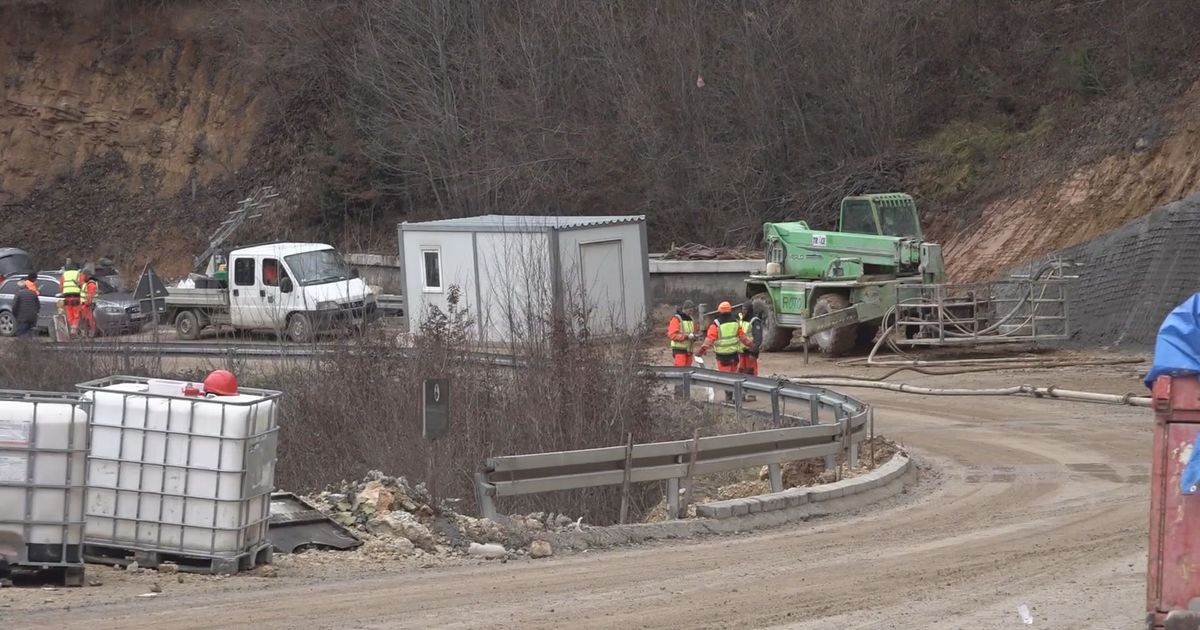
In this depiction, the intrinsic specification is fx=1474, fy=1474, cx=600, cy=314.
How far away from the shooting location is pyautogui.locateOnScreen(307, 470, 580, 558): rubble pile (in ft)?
36.9

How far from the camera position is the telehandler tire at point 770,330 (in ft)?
98.0

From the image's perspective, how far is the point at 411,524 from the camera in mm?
11438

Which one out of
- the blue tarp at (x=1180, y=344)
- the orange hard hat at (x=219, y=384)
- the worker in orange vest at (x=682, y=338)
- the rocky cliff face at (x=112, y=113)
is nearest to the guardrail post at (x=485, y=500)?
the orange hard hat at (x=219, y=384)

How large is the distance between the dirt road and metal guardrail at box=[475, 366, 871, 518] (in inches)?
38.7

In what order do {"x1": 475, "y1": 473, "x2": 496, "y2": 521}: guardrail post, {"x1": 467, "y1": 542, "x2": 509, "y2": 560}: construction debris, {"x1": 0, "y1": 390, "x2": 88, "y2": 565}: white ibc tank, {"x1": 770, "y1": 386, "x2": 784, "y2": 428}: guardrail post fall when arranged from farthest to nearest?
{"x1": 770, "y1": 386, "x2": 784, "y2": 428}: guardrail post, {"x1": 475, "y1": 473, "x2": 496, "y2": 521}: guardrail post, {"x1": 467, "y1": 542, "x2": 509, "y2": 560}: construction debris, {"x1": 0, "y1": 390, "x2": 88, "y2": 565}: white ibc tank

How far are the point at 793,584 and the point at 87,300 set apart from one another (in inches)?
1045

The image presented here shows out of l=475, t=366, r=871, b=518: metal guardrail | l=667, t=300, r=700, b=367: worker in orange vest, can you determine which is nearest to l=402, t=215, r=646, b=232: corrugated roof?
l=667, t=300, r=700, b=367: worker in orange vest

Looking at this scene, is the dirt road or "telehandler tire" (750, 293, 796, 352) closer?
the dirt road

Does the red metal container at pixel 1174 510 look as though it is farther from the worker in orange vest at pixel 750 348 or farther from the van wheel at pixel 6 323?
the van wheel at pixel 6 323

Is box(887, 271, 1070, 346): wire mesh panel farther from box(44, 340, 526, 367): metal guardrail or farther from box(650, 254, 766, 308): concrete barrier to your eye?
box(44, 340, 526, 367): metal guardrail

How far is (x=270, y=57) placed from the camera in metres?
49.6

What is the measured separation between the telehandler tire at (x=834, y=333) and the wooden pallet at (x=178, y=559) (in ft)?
62.2

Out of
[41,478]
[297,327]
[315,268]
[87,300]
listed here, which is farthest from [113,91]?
[41,478]

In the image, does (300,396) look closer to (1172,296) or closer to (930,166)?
(1172,296)
